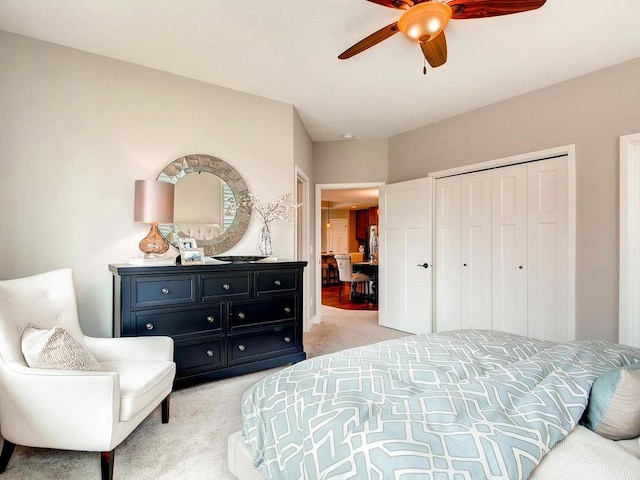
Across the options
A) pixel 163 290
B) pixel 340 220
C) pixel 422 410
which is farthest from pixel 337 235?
pixel 422 410

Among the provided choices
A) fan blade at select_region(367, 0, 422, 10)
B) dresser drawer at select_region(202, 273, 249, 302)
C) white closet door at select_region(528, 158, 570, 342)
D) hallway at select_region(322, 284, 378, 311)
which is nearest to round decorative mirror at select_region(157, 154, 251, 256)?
dresser drawer at select_region(202, 273, 249, 302)

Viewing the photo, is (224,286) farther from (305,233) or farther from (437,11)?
(437,11)

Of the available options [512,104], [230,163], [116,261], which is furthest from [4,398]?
[512,104]

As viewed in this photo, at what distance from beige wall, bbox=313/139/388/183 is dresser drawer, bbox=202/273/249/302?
2.53 meters

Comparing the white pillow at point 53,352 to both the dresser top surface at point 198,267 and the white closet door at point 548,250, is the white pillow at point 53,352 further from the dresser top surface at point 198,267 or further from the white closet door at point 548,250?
the white closet door at point 548,250

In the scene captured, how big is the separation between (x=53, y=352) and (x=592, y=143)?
4.00 meters

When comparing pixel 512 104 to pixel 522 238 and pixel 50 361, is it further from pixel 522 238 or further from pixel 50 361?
pixel 50 361

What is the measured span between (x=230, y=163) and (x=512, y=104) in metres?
2.86

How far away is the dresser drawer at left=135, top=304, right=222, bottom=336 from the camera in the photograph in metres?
2.34

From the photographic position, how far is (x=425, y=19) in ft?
5.60

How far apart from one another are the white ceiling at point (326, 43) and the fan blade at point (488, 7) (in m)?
0.53

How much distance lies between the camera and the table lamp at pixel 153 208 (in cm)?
248

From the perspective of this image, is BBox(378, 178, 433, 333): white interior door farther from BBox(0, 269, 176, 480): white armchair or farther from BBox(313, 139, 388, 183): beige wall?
BBox(0, 269, 176, 480): white armchair

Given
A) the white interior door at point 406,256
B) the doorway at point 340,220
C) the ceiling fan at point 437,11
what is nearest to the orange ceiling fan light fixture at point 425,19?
the ceiling fan at point 437,11
